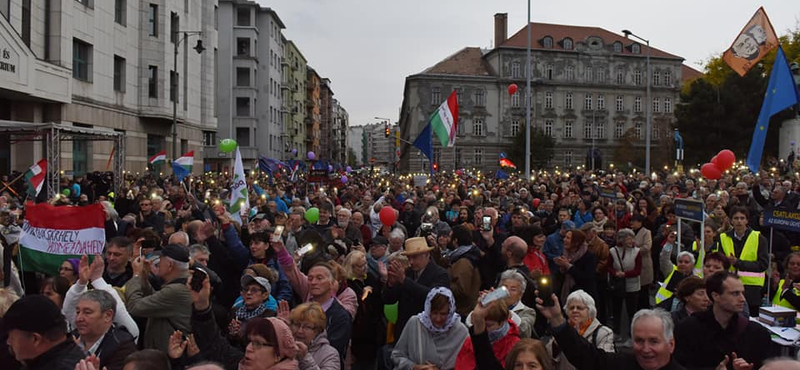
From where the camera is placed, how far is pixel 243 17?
63.3 m

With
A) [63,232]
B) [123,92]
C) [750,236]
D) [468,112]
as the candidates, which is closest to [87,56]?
[123,92]

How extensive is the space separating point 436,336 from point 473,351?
1.06ft

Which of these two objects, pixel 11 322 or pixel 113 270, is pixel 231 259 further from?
pixel 11 322

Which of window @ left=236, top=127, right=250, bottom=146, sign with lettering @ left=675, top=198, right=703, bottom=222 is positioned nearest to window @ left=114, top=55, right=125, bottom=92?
sign with lettering @ left=675, top=198, right=703, bottom=222

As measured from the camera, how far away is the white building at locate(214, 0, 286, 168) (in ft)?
198

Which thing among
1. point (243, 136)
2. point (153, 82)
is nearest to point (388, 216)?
point (153, 82)

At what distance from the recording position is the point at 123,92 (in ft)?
100.0

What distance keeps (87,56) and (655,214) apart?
23758 mm

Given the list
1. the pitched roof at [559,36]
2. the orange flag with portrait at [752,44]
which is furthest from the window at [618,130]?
→ the orange flag with portrait at [752,44]

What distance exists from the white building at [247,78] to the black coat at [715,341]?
5570 cm

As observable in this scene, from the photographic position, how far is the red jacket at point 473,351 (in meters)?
4.60

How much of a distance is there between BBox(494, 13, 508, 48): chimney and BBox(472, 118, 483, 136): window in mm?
9688

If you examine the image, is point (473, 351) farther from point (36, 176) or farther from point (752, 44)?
point (752, 44)

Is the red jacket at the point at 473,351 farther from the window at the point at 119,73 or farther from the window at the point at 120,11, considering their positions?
the window at the point at 120,11
